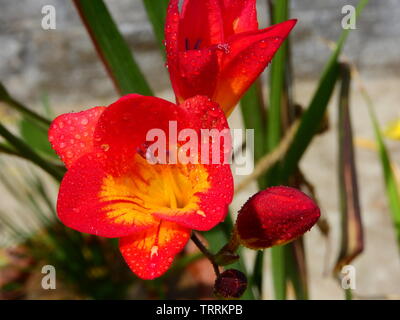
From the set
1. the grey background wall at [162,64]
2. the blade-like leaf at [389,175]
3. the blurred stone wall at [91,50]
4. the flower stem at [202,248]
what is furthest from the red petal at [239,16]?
the blurred stone wall at [91,50]

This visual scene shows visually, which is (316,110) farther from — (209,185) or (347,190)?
(209,185)

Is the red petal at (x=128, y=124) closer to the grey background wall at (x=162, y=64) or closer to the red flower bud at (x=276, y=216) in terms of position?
the red flower bud at (x=276, y=216)

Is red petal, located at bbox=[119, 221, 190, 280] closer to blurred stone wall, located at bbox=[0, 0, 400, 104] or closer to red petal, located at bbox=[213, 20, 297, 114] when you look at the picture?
red petal, located at bbox=[213, 20, 297, 114]

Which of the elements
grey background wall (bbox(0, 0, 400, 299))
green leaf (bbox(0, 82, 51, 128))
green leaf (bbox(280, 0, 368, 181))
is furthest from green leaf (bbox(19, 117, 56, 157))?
grey background wall (bbox(0, 0, 400, 299))

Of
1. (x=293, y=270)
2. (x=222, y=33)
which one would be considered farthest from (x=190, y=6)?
(x=293, y=270)

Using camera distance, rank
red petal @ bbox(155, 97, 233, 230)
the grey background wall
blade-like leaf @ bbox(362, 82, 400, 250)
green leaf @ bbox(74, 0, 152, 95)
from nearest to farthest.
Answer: red petal @ bbox(155, 97, 233, 230) < green leaf @ bbox(74, 0, 152, 95) < blade-like leaf @ bbox(362, 82, 400, 250) < the grey background wall
